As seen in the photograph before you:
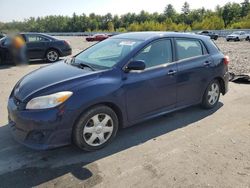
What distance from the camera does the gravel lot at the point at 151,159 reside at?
329 centimetres

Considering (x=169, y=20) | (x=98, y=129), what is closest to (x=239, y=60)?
(x=98, y=129)

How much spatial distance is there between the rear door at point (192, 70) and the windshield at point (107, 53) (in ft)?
3.11

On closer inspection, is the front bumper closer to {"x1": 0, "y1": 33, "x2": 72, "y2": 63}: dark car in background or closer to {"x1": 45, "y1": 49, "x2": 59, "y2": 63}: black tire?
{"x1": 0, "y1": 33, "x2": 72, "y2": 63}: dark car in background

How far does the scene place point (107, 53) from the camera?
4855 mm

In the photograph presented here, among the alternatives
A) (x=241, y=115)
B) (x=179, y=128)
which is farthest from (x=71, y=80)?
(x=241, y=115)

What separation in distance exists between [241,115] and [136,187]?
3242 millimetres

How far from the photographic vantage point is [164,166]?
3.61 m

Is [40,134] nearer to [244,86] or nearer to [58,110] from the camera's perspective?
[58,110]

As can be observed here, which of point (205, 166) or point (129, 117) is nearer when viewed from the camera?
point (205, 166)

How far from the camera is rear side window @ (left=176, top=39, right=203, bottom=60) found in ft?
16.5

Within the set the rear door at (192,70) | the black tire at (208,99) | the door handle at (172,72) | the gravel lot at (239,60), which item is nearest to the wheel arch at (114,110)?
the door handle at (172,72)

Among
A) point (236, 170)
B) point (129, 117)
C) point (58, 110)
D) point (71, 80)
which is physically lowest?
point (236, 170)

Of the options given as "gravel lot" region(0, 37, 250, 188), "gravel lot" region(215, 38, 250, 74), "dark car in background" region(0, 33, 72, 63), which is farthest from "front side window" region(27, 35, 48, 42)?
"gravel lot" region(215, 38, 250, 74)

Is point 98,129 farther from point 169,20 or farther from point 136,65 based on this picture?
point 169,20
